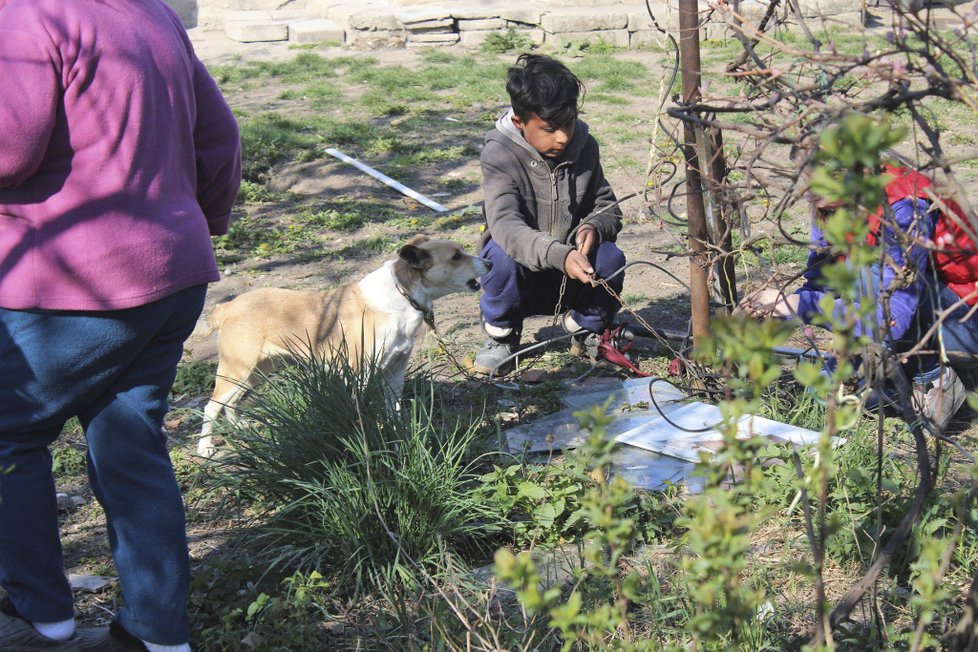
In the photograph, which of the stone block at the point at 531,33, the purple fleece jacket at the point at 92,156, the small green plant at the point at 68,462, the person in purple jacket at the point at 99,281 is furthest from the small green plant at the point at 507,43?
the purple fleece jacket at the point at 92,156

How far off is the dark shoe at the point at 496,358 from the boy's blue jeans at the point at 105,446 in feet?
7.65

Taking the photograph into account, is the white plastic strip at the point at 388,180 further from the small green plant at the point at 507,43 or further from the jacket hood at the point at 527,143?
the small green plant at the point at 507,43

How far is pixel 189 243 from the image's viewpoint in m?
2.50

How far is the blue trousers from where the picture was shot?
4832 millimetres

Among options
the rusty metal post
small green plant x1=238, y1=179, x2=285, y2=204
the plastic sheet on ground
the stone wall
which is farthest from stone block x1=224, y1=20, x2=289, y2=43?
the rusty metal post

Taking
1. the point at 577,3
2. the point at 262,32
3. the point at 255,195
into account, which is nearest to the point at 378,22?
the point at 262,32

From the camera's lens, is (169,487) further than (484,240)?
No

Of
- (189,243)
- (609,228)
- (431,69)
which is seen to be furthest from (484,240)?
(431,69)

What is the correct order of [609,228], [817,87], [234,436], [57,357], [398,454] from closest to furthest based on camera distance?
[817,87] → [57,357] → [398,454] → [234,436] → [609,228]

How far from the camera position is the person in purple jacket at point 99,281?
225 cm

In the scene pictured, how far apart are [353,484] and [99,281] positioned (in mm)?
1076

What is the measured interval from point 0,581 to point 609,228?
316 centimetres

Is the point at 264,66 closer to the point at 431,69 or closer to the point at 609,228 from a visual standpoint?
the point at 431,69

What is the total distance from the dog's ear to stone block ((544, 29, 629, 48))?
28.6 ft
